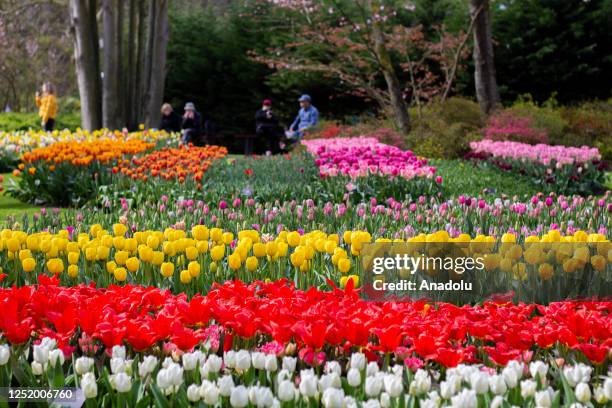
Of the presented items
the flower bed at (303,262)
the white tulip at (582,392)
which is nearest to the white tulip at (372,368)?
the white tulip at (582,392)

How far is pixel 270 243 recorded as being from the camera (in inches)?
158

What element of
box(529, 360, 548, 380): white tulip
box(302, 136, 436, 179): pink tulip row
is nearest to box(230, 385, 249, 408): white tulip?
box(529, 360, 548, 380): white tulip

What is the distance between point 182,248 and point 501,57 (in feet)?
73.1

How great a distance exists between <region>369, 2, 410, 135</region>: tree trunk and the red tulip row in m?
13.5

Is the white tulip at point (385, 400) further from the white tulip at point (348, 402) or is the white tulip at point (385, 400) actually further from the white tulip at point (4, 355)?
the white tulip at point (4, 355)

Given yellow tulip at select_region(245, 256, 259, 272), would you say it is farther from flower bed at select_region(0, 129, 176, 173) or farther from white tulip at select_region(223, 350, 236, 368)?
flower bed at select_region(0, 129, 176, 173)

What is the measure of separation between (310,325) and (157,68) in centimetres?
1925

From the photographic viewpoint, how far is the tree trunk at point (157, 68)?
21.0m

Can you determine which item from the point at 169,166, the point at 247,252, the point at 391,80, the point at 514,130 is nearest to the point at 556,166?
the point at 514,130

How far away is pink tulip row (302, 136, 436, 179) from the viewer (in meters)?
9.06

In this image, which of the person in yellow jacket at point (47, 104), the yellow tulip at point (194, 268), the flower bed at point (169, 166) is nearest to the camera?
the yellow tulip at point (194, 268)

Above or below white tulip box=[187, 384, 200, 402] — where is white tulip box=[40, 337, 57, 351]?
above

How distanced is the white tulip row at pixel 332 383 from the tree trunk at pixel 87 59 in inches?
622

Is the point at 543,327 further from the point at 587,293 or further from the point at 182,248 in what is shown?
the point at 182,248
